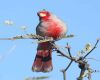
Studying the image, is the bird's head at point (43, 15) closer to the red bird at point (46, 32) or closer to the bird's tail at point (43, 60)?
the red bird at point (46, 32)

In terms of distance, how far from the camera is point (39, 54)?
9.00 ft

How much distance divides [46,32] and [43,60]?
31 cm

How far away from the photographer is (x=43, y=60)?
2766 millimetres

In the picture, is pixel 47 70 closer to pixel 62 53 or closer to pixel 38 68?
pixel 38 68

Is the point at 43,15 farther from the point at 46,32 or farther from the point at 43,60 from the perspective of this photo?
the point at 43,60

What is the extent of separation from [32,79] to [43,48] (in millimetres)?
1171

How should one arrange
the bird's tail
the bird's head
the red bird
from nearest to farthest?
the bird's tail, the red bird, the bird's head

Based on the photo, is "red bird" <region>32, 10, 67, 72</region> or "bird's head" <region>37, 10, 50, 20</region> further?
"bird's head" <region>37, 10, 50, 20</region>

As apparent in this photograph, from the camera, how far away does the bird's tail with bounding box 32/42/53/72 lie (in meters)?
2.44

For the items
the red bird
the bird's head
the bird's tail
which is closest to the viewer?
the bird's tail

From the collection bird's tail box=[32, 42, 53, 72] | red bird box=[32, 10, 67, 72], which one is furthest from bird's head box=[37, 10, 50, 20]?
bird's tail box=[32, 42, 53, 72]

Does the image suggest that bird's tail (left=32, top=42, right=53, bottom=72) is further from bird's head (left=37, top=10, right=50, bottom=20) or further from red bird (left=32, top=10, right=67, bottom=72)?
bird's head (left=37, top=10, right=50, bottom=20)

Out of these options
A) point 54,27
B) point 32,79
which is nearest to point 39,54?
point 54,27

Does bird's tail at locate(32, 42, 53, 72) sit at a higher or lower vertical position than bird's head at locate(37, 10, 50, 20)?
lower
